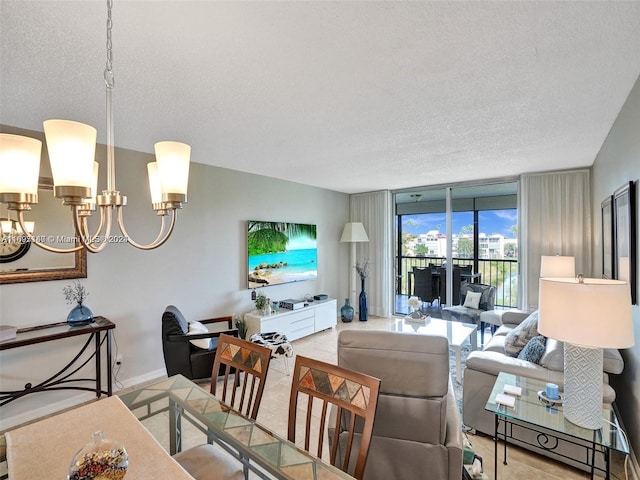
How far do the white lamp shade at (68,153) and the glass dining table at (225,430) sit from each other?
1161 mm

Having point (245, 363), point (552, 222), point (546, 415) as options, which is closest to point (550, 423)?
point (546, 415)

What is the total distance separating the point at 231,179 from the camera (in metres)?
4.13

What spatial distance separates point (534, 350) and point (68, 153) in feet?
10.2

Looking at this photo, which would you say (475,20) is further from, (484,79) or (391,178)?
(391,178)

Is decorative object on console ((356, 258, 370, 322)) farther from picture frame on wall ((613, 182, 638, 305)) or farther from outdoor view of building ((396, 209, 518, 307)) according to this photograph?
picture frame on wall ((613, 182, 638, 305))

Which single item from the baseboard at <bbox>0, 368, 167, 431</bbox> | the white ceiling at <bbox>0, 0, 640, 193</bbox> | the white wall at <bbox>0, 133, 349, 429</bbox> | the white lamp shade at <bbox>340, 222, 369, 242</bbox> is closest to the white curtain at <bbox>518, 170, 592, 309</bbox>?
the white ceiling at <bbox>0, 0, 640, 193</bbox>

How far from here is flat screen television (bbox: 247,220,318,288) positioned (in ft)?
14.3

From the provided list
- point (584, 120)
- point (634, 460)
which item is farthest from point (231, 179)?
point (634, 460)

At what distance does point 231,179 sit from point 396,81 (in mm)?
2819

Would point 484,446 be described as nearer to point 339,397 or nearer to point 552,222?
point 339,397

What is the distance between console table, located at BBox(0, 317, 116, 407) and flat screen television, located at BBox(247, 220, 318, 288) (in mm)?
1842

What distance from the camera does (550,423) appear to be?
5.63 ft

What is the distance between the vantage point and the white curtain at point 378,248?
19.2 feet

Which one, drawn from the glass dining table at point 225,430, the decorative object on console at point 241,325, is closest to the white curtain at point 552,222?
the decorative object on console at point 241,325
